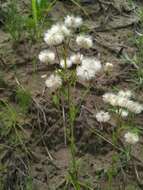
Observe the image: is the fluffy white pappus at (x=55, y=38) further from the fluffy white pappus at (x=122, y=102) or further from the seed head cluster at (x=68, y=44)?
the fluffy white pappus at (x=122, y=102)

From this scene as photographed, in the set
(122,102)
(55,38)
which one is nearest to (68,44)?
(55,38)

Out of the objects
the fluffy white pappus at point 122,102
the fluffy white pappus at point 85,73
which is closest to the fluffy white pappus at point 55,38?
the fluffy white pappus at point 85,73

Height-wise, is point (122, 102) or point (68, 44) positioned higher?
point (68, 44)

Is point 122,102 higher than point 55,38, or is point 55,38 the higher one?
point 55,38

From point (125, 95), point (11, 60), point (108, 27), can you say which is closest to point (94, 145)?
point (125, 95)

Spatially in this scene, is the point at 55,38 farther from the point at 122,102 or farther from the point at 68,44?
the point at 122,102

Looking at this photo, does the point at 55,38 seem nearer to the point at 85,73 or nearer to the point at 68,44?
the point at 68,44

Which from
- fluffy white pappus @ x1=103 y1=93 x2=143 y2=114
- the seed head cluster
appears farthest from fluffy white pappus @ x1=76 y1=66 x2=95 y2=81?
fluffy white pappus @ x1=103 y1=93 x2=143 y2=114

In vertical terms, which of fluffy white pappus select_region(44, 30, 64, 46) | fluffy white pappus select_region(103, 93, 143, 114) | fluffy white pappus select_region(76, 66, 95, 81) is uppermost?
fluffy white pappus select_region(44, 30, 64, 46)

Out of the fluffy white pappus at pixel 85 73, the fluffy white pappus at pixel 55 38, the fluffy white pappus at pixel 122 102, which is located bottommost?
the fluffy white pappus at pixel 122 102

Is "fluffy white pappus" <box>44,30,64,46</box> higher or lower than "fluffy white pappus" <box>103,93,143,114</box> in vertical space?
higher

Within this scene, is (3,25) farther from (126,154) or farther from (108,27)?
(126,154)

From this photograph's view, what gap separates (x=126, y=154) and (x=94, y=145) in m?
0.25

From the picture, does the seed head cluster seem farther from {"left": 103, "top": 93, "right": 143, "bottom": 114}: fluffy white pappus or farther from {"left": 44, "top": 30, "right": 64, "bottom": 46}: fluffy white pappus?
{"left": 103, "top": 93, "right": 143, "bottom": 114}: fluffy white pappus
